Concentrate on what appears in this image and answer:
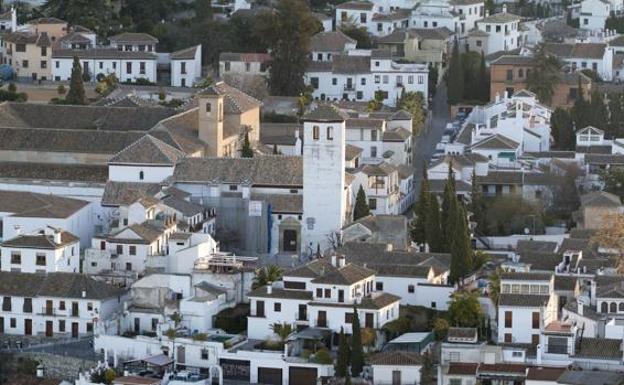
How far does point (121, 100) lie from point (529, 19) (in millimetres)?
20940

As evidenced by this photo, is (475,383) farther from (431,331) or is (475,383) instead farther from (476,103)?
(476,103)

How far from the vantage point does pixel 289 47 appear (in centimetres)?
8062

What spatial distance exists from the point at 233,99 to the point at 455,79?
9049 mm

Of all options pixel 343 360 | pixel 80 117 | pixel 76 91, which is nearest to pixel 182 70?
pixel 76 91

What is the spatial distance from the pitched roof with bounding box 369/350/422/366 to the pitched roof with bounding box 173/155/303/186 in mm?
10078

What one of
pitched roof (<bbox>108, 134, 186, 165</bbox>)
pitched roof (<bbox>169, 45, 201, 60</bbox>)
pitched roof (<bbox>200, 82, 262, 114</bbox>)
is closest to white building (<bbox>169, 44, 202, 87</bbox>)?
pitched roof (<bbox>169, 45, 201, 60</bbox>)

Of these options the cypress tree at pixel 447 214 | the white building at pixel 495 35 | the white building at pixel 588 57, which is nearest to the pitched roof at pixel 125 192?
the cypress tree at pixel 447 214

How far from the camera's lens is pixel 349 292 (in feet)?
194

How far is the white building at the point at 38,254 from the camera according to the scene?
6288 cm

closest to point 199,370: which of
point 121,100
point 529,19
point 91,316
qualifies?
point 91,316

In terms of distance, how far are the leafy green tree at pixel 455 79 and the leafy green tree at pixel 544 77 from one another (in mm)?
1937

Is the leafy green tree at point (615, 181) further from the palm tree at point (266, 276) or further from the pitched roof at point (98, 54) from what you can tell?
the pitched roof at point (98, 54)

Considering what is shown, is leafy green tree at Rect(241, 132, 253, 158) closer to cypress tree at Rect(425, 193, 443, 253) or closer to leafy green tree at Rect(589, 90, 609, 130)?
cypress tree at Rect(425, 193, 443, 253)

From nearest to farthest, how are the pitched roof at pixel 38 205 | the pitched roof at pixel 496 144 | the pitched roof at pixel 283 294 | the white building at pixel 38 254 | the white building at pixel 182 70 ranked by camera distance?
the pitched roof at pixel 283 294 → the white building at pixel 38 254 → the pitched roof at pixel 38 205 → the pitched roof at pixel 496 144 → the white building at pixel 182 70
